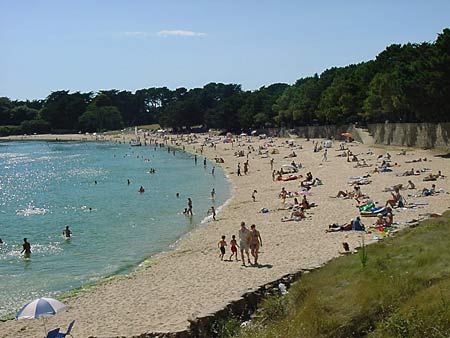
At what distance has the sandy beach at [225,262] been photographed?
48.2 feet

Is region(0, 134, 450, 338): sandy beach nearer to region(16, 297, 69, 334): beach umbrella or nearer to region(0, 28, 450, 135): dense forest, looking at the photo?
region(16, 297, 69, 334): beach umbrella

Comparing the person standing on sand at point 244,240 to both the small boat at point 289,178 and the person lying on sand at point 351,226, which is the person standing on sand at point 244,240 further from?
the small boat at point 289,178

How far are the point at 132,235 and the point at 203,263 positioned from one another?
946 centimetres

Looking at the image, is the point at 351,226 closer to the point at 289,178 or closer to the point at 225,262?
the point at 225,262

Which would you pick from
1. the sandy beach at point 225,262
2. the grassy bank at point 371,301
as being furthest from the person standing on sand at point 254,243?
the grassy bank at point 371,301

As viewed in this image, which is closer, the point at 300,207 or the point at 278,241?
the point at 278,241

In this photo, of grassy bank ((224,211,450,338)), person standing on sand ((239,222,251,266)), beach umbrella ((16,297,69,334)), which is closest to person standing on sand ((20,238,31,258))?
person standing on sand ((239,222,251,266))

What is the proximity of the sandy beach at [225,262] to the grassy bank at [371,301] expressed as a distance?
1332mm

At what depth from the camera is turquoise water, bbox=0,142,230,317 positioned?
22.5 metres

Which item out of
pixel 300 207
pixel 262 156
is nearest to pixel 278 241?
pixel 300 207

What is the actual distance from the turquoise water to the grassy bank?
9.76 meters

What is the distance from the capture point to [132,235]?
29375 mm

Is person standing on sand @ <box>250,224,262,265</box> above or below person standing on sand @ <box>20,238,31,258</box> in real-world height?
above

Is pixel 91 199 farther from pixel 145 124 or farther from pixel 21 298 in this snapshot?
pixel 145 124
